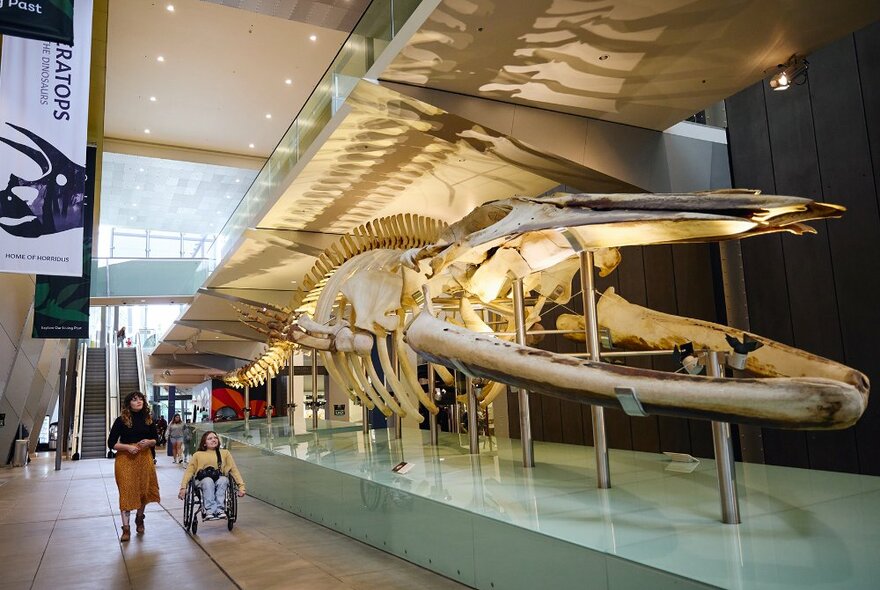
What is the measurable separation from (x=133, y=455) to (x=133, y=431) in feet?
0.84

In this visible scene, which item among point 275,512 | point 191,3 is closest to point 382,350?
point 275,512

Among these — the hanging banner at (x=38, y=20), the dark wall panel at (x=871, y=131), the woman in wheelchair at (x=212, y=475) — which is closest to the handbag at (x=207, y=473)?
the woman in wheelchair at (x=212, y=475)

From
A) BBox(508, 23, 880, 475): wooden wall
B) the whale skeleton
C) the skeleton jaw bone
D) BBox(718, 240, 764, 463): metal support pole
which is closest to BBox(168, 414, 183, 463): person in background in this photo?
the whale skeleton

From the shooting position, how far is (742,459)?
735cm

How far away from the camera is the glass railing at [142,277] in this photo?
20.8m

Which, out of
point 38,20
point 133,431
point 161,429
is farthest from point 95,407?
point 38,20

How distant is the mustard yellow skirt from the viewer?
6.84m

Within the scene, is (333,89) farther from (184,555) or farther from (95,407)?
(95,407)

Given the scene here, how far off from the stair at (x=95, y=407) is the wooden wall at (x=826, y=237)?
19.5 metres

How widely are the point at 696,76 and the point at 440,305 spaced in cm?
346

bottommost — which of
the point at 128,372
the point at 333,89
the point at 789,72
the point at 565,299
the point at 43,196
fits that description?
the point at 565,299

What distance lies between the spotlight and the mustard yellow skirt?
745 centimetres

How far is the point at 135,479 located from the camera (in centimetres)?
693

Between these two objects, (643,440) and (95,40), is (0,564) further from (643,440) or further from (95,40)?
(95,40)
